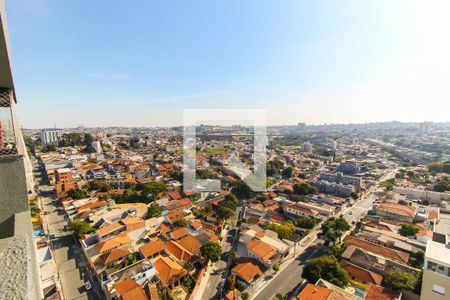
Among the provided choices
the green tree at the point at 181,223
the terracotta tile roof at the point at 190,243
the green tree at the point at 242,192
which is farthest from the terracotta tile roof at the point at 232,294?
the green tree at the point at 242,192

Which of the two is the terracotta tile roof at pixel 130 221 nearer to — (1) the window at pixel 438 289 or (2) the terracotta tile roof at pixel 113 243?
(2) the terracotta tile roof at pixel 113 243

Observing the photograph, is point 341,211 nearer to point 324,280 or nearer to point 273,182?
point 273,182

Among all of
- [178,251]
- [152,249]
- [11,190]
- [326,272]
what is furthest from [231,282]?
[11,190]

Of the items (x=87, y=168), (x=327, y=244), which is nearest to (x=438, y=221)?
(x=327, y=244)

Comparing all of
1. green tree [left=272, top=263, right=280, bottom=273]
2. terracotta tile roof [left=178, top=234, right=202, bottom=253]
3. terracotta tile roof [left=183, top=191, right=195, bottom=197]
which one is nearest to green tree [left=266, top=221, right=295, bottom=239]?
green tree [left=272, top=263, right=280, bottom=273]

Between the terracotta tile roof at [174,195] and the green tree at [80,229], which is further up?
the green tree at [80,229]

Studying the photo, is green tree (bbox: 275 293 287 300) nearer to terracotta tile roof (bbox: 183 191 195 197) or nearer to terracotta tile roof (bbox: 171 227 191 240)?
terracotta tile roof (bbox: 171 227 191 240)
